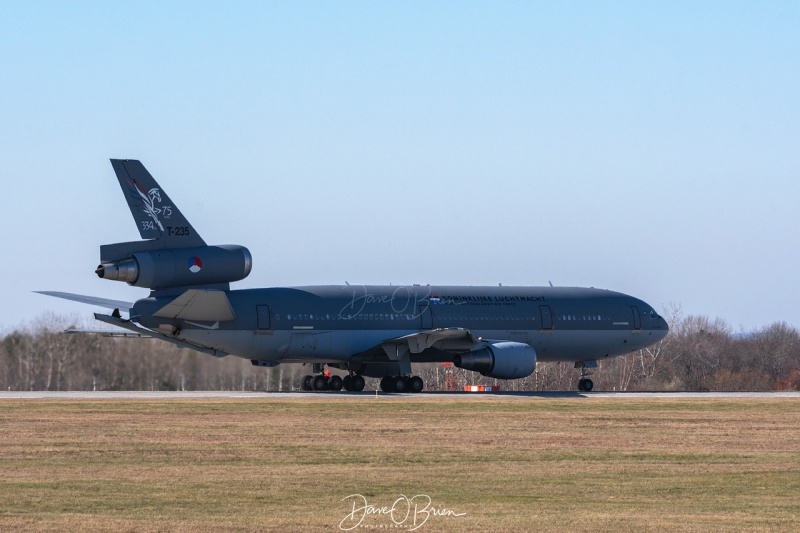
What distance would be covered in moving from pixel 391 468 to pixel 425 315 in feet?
93.0

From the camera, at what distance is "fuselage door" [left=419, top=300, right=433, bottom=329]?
51.1 m

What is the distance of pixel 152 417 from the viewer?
34344 mm

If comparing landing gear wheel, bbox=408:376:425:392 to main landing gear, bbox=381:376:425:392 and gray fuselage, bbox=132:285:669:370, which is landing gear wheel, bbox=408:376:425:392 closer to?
main landing gear, bbox=381:376:425:392

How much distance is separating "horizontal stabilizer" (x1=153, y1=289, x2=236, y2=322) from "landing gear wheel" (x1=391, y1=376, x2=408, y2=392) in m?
7.84

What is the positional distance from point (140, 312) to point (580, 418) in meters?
17.3

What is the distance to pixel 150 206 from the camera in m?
44.2

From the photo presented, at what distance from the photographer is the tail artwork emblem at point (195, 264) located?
4469 centimetres

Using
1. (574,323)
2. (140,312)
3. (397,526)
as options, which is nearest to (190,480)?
(397,526)

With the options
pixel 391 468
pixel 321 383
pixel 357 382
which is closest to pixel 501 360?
pixel 357 382

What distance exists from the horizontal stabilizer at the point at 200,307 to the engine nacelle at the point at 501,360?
9.99 meters

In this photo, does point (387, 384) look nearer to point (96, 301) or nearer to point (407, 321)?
point (407, 321)

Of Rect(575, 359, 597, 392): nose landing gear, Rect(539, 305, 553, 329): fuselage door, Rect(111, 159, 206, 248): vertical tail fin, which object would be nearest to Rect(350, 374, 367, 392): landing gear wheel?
Rect(539, 305, 553, 329): fuselage door

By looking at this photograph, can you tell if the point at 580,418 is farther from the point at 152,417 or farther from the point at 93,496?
the point at 93,496

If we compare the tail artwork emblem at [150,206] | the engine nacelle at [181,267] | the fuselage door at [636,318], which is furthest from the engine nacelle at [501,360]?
the tail artwork emblem at [150,206]
